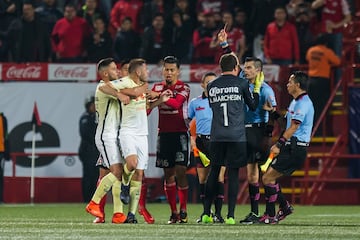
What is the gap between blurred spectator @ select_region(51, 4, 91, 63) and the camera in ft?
91.3

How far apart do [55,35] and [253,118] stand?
10.2m

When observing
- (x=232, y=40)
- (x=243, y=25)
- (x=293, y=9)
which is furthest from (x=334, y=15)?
(x=232, y=40)

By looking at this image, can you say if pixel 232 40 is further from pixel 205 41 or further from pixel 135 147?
pixel 135 147

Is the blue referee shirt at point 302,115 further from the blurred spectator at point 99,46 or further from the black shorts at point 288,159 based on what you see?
the blurred spectator at point 99,46

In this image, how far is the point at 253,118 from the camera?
60.8 feet

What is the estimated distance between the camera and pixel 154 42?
2772cm

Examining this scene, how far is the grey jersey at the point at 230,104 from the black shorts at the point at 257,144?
1.03 m

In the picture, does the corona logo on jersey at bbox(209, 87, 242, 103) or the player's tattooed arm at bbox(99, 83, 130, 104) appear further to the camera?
the player's tattooed arm at bbox(99, 83, 130, 104)

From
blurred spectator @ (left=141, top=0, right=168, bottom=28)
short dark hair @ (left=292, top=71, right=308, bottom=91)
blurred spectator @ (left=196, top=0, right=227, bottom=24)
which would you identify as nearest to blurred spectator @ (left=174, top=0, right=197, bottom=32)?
blurred spectator @ (left=196, top=0, right=227, bottom=24)

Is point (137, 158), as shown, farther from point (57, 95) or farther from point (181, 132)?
point (57, 95)

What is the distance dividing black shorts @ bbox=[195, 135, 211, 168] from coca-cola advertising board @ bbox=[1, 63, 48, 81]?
7616 mm

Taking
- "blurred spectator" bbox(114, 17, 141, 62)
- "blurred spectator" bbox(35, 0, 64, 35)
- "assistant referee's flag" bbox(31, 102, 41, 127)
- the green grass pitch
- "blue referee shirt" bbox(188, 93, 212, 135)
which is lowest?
the green grass pitch

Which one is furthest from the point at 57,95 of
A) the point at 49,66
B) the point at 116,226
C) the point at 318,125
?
the point at 116,226

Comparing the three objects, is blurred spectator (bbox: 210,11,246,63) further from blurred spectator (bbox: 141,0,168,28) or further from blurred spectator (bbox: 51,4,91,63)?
blurred spectator (bbox: 51,4,91,63)
